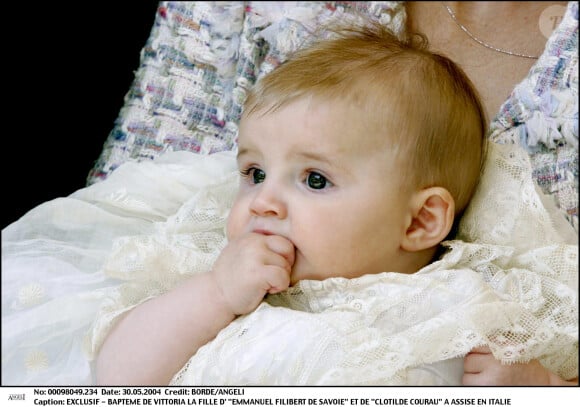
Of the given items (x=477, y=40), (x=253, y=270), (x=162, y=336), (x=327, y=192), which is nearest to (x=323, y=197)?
(x=327, y=192)

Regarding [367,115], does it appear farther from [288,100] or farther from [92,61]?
[92,61]

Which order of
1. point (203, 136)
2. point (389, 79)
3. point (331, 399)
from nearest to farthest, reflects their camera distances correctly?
point (331, 399), point (389, 79), point (203, 136)

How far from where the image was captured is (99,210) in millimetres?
1040

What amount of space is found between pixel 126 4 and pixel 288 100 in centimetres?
53

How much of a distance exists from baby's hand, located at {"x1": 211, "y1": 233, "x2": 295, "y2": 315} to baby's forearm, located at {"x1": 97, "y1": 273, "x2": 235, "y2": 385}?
0.06 ft

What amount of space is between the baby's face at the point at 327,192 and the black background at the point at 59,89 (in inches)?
16.4

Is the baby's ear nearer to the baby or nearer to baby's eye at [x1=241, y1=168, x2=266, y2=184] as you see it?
the baby

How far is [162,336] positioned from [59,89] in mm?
508

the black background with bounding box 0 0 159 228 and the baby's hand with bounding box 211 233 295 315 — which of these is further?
the black background with bounding box 0 0 159 228

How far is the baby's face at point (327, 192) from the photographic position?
864mm

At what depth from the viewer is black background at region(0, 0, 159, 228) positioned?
1.08m

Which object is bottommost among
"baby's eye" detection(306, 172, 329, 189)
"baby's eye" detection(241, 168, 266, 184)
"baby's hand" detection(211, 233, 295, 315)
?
"baby's hand" detection(211, 233, 295, 315)

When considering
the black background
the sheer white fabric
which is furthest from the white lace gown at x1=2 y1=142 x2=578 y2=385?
the black background

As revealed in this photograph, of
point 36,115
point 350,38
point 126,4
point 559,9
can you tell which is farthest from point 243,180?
point 559,9
